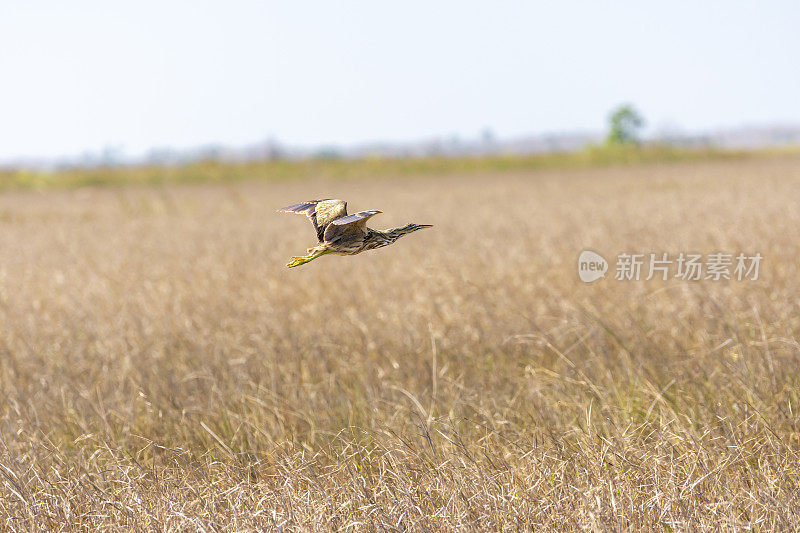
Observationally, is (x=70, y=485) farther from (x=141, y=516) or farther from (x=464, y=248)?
(x=464, y=248)

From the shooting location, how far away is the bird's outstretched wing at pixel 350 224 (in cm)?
77

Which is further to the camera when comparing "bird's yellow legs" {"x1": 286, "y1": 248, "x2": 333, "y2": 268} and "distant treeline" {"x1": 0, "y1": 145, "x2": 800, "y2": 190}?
"distant treeline" {"x1": 0, "y1": 145, "x2": 800, "y2": 190}

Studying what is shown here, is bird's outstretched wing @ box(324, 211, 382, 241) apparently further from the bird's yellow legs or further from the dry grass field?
the dry grass field

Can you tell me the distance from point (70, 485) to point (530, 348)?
8.30 feet

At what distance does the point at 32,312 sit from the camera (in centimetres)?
550

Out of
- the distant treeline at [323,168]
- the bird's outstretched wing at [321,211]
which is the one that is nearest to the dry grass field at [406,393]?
the bird's outstretched wing at [321,211]

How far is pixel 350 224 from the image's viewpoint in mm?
799

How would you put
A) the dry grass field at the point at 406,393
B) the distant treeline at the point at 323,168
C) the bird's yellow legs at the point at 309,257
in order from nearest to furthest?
the bird's yellow legs at the point at 309,257, the dry grass field at the point at 406,393, the distant treeline at the point at 323,168

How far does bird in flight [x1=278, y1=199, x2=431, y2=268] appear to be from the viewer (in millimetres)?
763

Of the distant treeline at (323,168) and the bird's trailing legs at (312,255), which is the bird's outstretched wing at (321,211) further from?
the distant treeline at (323,168)

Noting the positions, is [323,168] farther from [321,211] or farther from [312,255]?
[312,255]

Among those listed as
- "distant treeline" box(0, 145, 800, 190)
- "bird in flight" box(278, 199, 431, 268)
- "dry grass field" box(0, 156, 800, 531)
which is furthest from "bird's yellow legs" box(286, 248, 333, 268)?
"distant treeline" box(0, 145, 800, 190)

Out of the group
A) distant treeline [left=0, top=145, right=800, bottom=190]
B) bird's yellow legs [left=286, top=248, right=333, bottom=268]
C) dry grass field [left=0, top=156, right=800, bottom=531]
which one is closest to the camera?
bird's yellow legs [left=286, top=248, right=333, bottom=268]

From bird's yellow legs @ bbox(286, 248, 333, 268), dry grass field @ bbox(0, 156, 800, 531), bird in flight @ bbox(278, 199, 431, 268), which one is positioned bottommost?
dry grass field @ bbox(0, 156, 800, 531)
